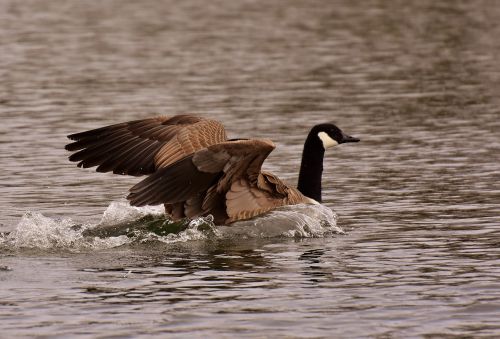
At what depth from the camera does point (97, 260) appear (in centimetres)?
1270

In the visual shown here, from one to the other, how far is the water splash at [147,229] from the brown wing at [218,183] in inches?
7.2

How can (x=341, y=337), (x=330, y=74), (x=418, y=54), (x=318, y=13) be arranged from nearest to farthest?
(x=341, y=337) < (x=330, y=74) < (x=418, y=54) < (x=318, y=13)

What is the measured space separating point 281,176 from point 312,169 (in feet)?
9.61

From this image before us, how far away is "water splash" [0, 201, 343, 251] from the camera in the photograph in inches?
527

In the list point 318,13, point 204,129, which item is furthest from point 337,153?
point 318,13

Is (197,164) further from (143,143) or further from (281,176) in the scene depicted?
(281,176)

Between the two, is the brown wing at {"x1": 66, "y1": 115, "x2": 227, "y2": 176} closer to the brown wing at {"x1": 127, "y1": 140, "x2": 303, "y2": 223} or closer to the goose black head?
the brown wing at {"x1": 127, "y1": 140, "x2": 303, "y2": 223}

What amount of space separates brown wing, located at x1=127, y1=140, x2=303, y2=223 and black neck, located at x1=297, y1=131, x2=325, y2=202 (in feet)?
2.90

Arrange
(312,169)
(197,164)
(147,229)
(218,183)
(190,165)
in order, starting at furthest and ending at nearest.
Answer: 1. (312,169)
2. (147,229)
3. (218,183)
4. (190,165)
5. (197,164)

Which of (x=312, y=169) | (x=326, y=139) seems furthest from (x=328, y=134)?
(x=312, y=169)

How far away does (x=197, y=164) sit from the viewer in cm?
1333

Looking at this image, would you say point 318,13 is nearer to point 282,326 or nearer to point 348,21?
point 348,21

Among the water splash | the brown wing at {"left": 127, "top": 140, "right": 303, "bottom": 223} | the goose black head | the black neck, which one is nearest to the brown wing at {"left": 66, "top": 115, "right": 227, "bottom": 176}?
the water splash

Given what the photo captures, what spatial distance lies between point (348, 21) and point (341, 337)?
2991 centimetres
